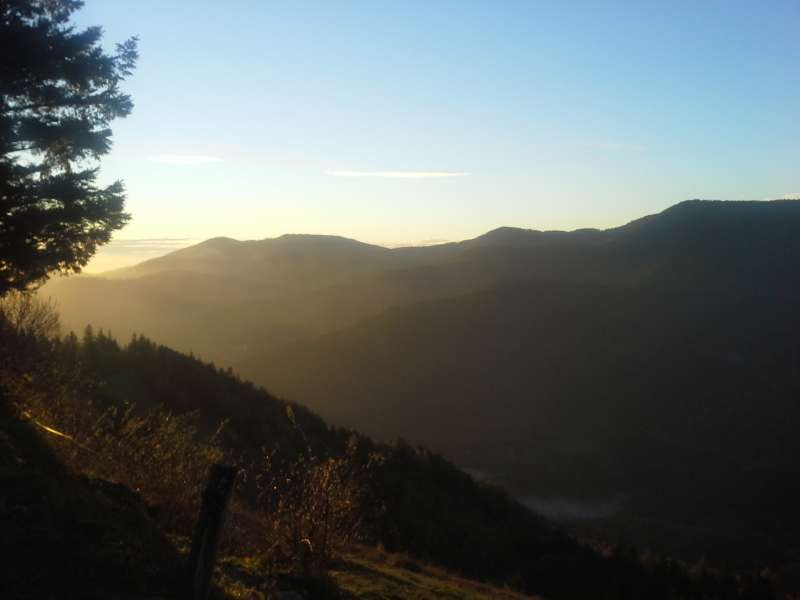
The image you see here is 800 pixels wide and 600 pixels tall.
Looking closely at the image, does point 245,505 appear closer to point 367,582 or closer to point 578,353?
point 367,582

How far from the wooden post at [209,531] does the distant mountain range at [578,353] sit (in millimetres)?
26047

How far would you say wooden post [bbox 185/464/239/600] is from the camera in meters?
4.79

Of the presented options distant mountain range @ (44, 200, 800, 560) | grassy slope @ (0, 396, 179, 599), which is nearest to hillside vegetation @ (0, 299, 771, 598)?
grassy slope @ (0, 396, 179, 599)

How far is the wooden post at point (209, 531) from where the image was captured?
4.79 meters

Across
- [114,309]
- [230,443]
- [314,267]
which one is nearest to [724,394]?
[230,443]

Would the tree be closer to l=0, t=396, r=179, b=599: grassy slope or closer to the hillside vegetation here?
the hillside vegetation

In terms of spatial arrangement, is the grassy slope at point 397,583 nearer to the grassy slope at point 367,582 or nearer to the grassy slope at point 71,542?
the grassy slope at point 367,582

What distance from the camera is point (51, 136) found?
9.52 metres

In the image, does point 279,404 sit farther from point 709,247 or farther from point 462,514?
point 709,247

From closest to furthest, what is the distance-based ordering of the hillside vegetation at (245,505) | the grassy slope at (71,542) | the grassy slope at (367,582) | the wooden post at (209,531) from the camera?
the grassy slope at (71,542) < the wooden post at (209,531) < the hillside vegetation at (245,505) < the grassy slope at (367,582)

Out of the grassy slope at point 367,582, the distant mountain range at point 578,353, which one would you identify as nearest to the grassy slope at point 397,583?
the grassy slope at point 367,582

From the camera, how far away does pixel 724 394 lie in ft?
184

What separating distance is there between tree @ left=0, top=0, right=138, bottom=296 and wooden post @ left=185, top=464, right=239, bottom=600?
614cm

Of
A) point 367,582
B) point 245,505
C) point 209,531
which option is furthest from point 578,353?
point 209,531
